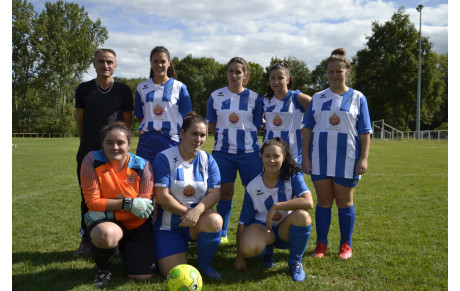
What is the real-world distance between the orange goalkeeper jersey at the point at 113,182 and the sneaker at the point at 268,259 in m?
1.24

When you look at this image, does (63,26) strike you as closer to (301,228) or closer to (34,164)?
(34,164)

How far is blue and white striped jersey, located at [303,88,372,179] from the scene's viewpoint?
366cm

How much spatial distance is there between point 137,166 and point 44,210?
3445 mm

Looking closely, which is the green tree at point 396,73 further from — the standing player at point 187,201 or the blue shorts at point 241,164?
the standing player at point 187,201

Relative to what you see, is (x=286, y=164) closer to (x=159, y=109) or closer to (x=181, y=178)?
(x=181, y=178)

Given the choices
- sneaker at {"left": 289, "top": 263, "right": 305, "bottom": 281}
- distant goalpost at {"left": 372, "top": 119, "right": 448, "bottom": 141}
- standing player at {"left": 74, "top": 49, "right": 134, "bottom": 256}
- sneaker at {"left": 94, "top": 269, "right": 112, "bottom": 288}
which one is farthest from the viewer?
Result: distant goalpost at {"left": 372, "top": 119, "right": 448, "bottom": 141}

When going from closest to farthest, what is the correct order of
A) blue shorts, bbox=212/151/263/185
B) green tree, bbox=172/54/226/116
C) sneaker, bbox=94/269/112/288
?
sneaker, bbox=94/269/112/288, blue shorts, bbox=212/151/263/185, green tree, bbox=172/54/226/116

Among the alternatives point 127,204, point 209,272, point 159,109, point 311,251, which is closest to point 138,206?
point 127,204

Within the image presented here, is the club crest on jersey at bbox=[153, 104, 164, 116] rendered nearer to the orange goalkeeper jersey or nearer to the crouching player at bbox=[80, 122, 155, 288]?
the crouching player at bbox=[80, 122, 155, 288]

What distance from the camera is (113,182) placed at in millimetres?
3135

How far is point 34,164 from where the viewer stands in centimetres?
1204

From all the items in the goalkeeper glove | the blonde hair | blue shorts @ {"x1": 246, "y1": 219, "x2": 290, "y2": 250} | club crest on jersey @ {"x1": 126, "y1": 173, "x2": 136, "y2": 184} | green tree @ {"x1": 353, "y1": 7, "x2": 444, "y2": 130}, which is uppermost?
green tree @ {"x1": 353, "y1": 7, "x2": 444, "y2": 130}

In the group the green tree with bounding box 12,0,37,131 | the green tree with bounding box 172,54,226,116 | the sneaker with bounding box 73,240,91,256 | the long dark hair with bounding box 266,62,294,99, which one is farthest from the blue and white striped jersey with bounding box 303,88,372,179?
the green tree with bounding box 172,54,226,116

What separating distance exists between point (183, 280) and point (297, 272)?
1.08 m
